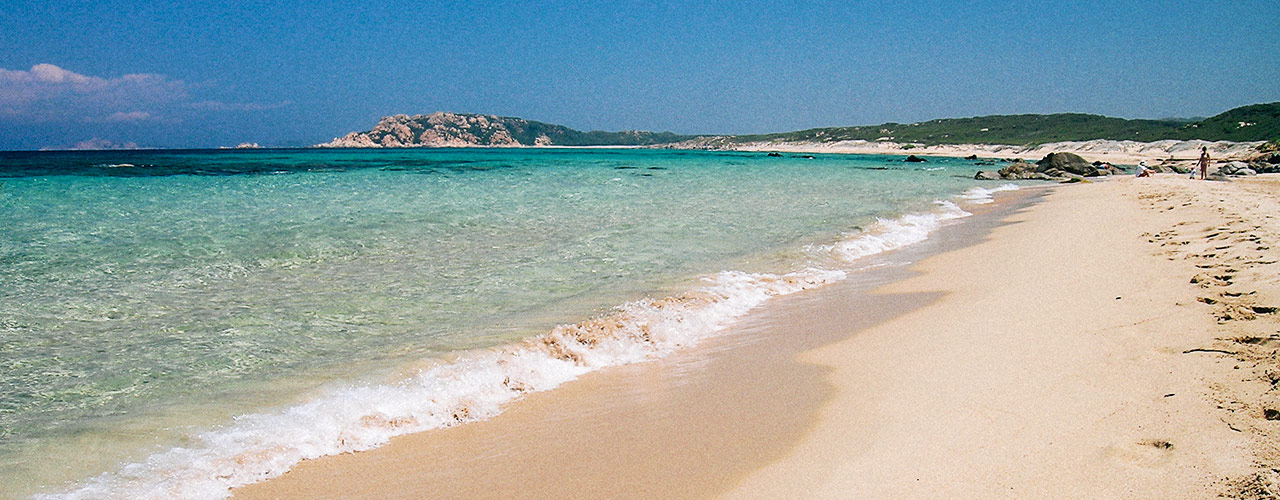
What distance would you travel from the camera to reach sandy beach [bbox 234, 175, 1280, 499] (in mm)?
2918

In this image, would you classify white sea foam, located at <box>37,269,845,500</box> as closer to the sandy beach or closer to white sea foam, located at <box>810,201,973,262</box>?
the sandy beach

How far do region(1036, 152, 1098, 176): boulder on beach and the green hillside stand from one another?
36.1 meters

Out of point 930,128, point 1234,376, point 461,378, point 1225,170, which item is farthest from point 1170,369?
point 930,128

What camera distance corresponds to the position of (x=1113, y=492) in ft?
8.54

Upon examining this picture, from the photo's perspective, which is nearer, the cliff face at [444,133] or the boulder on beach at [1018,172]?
the boulder on beach at [1018,172]

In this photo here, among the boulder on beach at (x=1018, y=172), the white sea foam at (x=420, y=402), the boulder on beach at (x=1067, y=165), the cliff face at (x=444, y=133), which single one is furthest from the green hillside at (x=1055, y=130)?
the white sea foam at (x=420, y=402)

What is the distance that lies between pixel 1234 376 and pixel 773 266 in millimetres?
5842

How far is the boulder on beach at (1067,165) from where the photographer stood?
34.8m

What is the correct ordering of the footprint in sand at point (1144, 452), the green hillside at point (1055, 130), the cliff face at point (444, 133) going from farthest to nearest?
the cliff face at point (444, 133)
the green hillside at point (1055, 130)
the footprint in sand at point (1144, 452)

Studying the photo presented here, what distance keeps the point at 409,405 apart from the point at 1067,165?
3943 centimetres

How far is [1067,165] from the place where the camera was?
35031 mm

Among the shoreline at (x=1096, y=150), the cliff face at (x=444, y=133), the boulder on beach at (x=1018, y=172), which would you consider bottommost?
the boulder on beach at (x=1018, y=172)

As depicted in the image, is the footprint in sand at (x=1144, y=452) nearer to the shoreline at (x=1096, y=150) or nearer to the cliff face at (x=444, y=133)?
the shoreline at (x=1096, y=150)

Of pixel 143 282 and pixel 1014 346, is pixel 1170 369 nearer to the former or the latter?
pixel 1014 346
